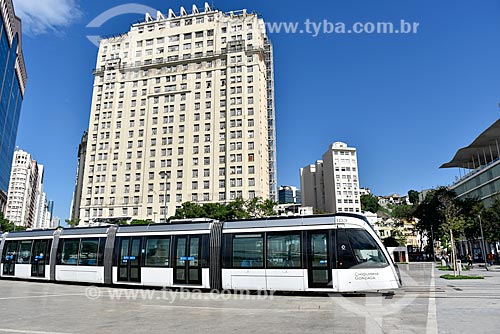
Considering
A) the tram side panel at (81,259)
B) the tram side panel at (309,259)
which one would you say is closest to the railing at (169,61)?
the tram side panel at (81,259)

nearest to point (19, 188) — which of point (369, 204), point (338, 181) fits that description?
point (338, 181)

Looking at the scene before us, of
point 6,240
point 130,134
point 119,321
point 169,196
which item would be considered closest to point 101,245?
point 6,240

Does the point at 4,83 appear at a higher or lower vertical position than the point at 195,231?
higher

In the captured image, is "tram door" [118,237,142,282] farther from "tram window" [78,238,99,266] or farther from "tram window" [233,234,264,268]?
"tram window" [233,234,264,268]

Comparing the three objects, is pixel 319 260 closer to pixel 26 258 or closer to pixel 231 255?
pixel 231 255

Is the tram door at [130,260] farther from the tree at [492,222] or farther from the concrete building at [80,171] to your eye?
the concrete building at [80,171]

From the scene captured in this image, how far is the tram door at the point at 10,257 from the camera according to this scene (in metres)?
20.7

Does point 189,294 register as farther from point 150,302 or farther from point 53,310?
point 53,310

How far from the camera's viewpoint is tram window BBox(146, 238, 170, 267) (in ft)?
52.3

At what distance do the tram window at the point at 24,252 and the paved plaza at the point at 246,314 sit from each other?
6879 millimetres

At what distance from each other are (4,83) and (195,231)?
89.0 metres

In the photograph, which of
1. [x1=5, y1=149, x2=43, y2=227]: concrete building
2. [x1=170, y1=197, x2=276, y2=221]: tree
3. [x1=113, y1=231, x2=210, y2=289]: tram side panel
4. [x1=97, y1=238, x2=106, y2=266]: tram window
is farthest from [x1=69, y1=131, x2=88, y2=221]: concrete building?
[x1=113, y1=231, x2=210, y2=289]: tram side panel

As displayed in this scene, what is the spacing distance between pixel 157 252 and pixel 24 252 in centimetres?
956

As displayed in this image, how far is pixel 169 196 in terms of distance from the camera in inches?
2830
